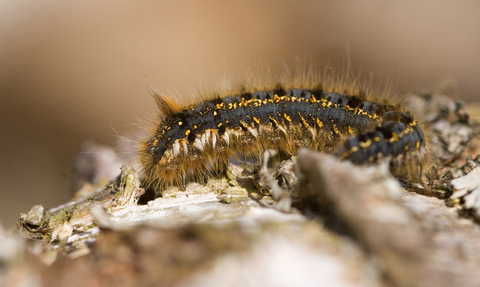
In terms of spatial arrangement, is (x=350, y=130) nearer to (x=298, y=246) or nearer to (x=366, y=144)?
(x=366, y=144)

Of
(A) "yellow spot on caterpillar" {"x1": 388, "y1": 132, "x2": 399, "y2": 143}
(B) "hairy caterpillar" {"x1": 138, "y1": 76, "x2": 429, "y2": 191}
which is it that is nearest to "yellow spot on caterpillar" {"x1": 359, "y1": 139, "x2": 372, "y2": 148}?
(A) "yellow spot on caterpillar" {"x1": 388, "y1": 132, "x2": 399, "y2": 143}

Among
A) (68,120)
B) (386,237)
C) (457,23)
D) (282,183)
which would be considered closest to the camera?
(386,237)

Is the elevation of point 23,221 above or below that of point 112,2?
below

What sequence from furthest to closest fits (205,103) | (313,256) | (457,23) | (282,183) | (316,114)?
(457,23), (205,103), (316,114), (282,183), (313,256)

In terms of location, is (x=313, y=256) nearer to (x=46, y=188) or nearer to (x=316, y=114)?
(x=316, y=114)

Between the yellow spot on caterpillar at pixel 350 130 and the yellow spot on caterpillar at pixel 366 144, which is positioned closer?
the yellow spot on caterpillar at pixel 366 144

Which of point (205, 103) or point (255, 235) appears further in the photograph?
point (205, 103)

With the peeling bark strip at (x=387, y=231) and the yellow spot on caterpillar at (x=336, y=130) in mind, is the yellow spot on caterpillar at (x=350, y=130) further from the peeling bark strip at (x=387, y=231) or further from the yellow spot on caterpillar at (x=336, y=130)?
the peeling bark strip at (x=387, y=231)

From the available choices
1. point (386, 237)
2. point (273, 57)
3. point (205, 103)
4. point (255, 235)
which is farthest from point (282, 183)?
point (273, 57)

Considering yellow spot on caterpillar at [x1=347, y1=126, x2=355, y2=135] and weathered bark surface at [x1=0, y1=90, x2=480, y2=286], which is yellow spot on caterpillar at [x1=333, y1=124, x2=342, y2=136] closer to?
yellow spot on caterpillar at [x1=347, y1=126, x2=355, y2=135]

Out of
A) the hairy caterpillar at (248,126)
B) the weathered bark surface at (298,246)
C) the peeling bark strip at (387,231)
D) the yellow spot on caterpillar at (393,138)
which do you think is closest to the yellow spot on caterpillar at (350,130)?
the hairy caterpillar at (248,126)
